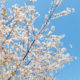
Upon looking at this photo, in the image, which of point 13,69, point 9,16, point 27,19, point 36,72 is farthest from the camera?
point 9,16

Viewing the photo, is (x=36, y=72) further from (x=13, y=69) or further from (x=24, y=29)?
(x=24, y=29)

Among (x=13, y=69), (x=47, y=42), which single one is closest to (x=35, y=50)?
(x=47, y=42)

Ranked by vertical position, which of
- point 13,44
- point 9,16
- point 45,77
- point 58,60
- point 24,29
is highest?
point 9,16

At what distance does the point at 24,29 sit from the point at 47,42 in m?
0.97

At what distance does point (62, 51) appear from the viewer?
301 inches

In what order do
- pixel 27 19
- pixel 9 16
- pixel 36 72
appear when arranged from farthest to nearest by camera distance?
pixel 9 16
pixel 27 19
pixel 36 72

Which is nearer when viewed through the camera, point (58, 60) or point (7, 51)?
point (7, 51)

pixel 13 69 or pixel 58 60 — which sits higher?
pixel 58 60

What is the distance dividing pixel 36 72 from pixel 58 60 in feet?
3.31

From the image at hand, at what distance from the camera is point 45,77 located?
6.92 metres

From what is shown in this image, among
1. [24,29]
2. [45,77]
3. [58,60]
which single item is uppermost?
[24,29]

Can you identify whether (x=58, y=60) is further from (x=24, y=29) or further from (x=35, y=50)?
(x=24, y=29)

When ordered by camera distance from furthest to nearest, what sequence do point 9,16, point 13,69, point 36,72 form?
point 9,16
point 36,72
point 13,69

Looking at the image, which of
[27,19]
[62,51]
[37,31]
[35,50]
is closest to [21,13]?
[27,19]
